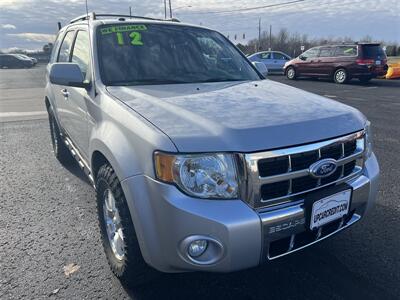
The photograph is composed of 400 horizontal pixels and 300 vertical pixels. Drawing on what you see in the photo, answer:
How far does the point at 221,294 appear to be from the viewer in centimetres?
252

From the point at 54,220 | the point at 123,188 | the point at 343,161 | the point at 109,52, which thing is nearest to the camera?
the point at 123,188

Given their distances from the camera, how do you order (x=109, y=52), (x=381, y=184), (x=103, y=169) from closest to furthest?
(x=103, y=169) → (x=109, y=52) → (x=381, y=184)

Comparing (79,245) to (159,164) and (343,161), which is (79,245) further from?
(343,161)

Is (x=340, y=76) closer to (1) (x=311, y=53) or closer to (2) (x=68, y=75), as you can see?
(1) (x=311, y=53)

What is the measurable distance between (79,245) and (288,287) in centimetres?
174

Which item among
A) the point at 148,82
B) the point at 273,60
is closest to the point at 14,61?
the point at 273,60

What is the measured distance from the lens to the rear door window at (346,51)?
53.8ft

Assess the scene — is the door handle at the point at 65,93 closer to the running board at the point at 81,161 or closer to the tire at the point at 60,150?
the running board at the point at 81,161

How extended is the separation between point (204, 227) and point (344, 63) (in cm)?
1653

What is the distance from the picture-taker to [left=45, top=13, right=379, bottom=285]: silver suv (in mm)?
2014

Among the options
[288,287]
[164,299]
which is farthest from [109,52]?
[288,287]

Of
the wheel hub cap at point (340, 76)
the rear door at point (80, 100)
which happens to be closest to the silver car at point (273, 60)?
the wheel hub cap at point (340, 76)

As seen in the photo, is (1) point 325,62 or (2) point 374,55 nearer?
(2) point 374,55

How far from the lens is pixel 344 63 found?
16.6m
